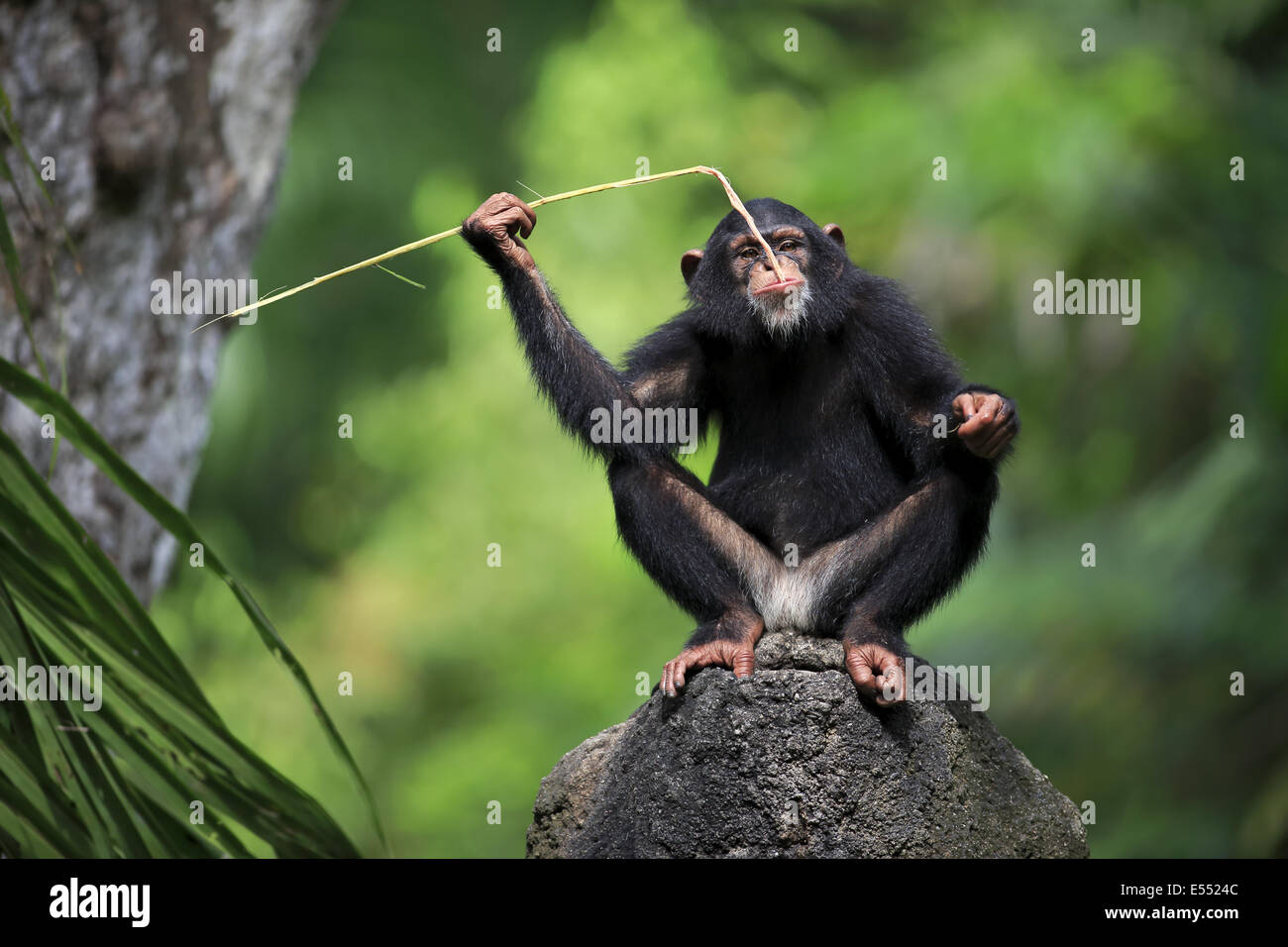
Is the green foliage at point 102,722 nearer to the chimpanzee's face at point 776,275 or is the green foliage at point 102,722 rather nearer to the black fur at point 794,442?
A: the black fur at point 794,442

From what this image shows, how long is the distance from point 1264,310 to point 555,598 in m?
9.01

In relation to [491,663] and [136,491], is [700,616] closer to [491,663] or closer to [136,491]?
[136,491]

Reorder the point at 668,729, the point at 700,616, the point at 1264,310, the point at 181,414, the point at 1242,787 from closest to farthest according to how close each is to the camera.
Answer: the point at 668,729 < the point at 700,616 < the point at 181,414 < the point at 1264,310 < the point at 1242,787

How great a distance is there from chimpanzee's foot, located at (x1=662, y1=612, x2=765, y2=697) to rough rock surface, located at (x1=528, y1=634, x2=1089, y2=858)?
0.05 metres

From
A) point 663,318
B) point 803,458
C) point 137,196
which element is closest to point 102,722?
point 803,458

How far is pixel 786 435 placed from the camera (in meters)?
5.08

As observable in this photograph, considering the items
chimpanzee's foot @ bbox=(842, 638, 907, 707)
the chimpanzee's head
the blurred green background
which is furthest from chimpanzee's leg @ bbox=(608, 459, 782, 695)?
the blurred green background

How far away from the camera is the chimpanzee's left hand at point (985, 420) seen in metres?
4.35

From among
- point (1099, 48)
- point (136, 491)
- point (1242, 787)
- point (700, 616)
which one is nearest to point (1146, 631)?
point (1242, 787)

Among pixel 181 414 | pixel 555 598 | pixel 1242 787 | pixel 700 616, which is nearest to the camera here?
pixel 700 616

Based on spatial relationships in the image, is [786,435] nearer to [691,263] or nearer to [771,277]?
[771,277]

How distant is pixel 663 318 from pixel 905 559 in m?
13.4

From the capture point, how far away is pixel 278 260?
1798 centimetres

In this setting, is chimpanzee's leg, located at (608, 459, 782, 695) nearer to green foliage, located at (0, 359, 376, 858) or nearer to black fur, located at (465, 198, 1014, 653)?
black fur, located at (465, 198, 1014, 653)
